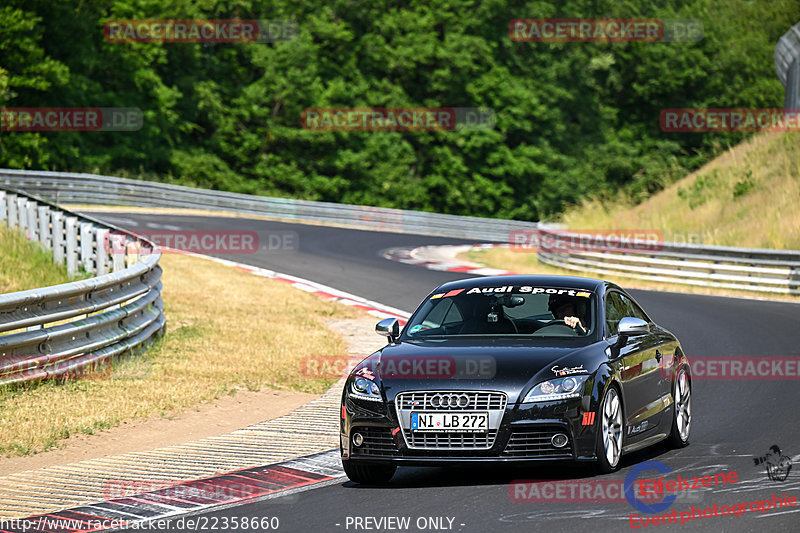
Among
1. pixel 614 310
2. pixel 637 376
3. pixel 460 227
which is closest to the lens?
pixel 637 376

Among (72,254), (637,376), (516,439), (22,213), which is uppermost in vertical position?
(22,213)

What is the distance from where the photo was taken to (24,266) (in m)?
17.3

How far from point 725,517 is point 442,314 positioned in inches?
123

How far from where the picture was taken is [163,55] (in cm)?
5769

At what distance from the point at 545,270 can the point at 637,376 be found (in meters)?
20.2

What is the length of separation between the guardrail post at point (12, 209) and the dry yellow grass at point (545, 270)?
925 centimetres

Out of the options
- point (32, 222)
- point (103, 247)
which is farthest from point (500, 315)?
point (32, 222)

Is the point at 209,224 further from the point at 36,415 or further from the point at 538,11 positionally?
the point at 538,11

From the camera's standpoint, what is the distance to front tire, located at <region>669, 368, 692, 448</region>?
9391 millimetres

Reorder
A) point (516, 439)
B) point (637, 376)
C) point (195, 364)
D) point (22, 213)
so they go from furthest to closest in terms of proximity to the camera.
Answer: point (22, 213), point (195, 364), point (637, 376), point (516, 439)

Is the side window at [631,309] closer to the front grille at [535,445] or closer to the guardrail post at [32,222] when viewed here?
the front grille at [535,445]

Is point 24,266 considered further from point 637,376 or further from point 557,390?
point 557,390

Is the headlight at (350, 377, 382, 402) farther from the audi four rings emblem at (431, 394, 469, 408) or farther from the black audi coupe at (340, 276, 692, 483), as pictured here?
the audi four rings emblem at (431, 394, 469, 408)

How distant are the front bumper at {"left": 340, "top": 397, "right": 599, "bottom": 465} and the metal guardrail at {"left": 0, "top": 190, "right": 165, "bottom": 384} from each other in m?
4.74
